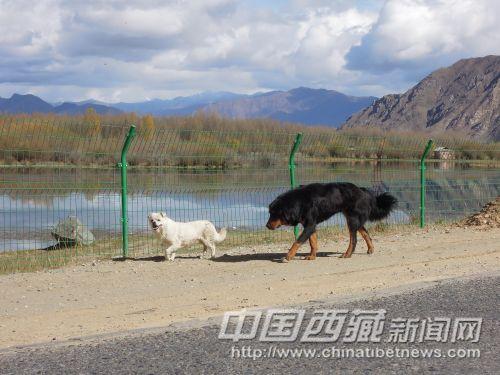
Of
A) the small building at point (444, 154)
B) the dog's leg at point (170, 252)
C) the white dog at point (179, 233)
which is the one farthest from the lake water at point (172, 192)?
the small building at point (444, 154)

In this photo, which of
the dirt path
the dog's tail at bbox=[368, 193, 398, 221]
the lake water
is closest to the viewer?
the dirt path

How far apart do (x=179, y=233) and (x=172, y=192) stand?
2.10 metres

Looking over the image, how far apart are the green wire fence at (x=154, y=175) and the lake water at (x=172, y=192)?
0.04 m

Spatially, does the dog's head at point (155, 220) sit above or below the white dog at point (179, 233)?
above

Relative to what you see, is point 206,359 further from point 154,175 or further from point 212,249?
point 154,175

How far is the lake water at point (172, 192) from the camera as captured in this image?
15.2 m

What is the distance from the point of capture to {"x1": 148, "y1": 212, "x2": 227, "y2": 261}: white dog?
12.7m

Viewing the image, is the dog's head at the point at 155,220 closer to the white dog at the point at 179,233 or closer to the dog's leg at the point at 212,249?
the white dog at the point at 179,233

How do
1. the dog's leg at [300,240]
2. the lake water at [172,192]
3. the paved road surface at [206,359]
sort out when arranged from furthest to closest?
1. the lake water at [172,192]
2. the dog's leg at [300,240]
3. the paved road surface at [206,359]

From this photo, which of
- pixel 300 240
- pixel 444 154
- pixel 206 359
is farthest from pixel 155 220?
pixel 444 154

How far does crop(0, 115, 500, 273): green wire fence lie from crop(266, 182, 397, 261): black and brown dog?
2317mm

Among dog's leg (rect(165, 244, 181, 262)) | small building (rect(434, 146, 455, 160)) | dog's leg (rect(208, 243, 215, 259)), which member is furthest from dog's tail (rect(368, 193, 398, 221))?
small building (rect(434, 146, 455, 160))

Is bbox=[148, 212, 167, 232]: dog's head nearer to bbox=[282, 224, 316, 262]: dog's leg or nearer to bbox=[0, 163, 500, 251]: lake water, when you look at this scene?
bbox=[0, 163, 500, 251]: lake water

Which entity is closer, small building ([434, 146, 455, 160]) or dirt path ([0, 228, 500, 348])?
dirt path ([0, 228, 500, 348])
